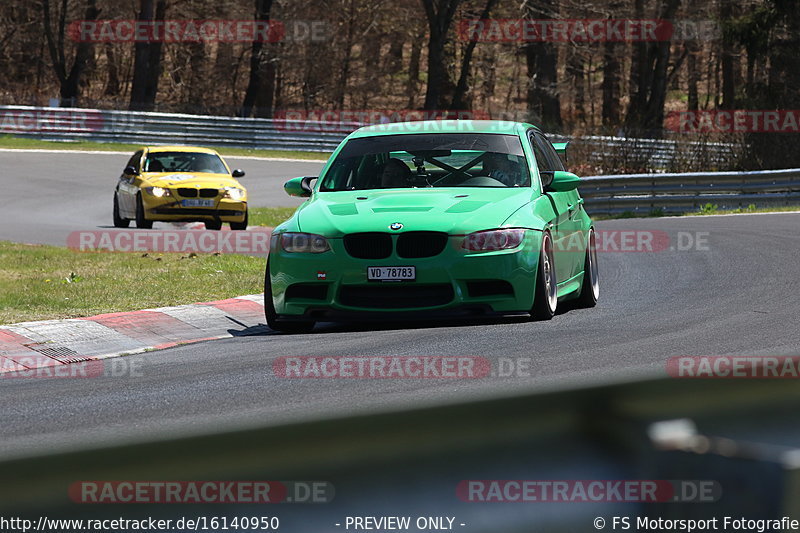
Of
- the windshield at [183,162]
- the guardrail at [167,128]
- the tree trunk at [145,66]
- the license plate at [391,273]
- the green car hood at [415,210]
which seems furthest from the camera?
the tree trunk at [145,66]

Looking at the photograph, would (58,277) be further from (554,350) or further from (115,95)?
(115,95)

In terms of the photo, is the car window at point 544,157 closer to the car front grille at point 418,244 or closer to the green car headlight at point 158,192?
the car front grille at point 418,244

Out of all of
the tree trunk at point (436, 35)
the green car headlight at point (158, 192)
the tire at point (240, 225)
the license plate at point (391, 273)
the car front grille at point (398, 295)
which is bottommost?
the tire at point (240, 225)

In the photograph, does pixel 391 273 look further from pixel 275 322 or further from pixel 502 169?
pixel 502 169

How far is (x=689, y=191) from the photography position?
23.9 metres

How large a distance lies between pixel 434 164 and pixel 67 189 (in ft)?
72.1

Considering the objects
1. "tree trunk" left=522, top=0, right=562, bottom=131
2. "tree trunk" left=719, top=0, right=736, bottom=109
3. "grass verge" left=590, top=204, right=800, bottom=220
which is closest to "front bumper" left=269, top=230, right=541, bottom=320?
"grass verge" left=590, top=204, right=800, bottom=220

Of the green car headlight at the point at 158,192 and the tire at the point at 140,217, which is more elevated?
the green car headlight at the point at 158,192

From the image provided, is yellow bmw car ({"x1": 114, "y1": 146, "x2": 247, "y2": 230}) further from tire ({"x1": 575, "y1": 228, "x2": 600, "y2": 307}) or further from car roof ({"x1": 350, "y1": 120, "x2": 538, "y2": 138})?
tire ({"x1": 575, "y1": 228, "x2": 600, "y2": 307})

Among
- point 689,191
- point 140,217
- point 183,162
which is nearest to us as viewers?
point 140,217

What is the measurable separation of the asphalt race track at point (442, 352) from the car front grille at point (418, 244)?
0.58 meters

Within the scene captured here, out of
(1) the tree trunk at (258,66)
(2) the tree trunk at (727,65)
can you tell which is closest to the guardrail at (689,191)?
(2) the tree trunk at (727,65)

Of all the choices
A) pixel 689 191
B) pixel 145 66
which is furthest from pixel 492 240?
pixel 145 66

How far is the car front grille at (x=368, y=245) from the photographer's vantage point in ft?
29.1
